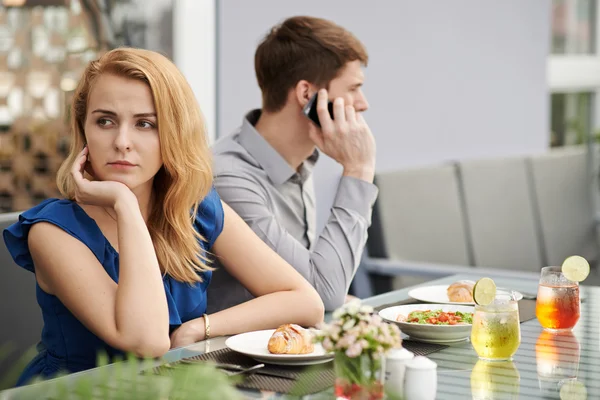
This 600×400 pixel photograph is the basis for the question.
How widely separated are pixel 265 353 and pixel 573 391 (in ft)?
1.57

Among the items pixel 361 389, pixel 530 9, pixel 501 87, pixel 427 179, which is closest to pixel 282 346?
pixel 361 389

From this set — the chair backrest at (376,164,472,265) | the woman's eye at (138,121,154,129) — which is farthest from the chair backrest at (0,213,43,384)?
the chair backrest at (376,164,472,265)

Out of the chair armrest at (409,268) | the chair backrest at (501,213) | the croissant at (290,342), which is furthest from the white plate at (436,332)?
the chair backrest at (501,213)

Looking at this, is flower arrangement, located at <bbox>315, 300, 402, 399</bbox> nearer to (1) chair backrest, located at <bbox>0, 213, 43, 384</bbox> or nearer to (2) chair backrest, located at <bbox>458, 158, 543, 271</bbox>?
(1) chair backrest, located at <bbox>0, 213, 43, 384</bbox>

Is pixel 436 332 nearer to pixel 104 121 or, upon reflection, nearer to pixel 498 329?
pixel 498 329

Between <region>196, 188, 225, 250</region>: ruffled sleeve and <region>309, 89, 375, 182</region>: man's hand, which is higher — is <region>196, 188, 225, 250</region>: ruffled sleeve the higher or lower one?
the lower one

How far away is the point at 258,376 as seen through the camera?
1.32 meters

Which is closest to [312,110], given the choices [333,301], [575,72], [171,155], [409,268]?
[333,301]

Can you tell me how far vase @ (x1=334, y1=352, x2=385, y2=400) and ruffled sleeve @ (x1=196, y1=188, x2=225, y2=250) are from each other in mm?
814

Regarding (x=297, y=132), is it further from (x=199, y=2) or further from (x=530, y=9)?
(x=530, y=9)

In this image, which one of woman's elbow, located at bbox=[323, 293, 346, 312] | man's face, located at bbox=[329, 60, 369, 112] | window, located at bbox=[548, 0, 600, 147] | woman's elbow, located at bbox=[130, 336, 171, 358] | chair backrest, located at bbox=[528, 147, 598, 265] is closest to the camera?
woman's elbow, located at bbox=[130, 336, 171, 358]

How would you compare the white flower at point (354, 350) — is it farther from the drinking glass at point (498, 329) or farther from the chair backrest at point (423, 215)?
the chair backrest at point (423, 215)

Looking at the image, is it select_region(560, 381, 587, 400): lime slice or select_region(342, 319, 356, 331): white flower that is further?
select_region(560, 381, 587, 400): lime slice

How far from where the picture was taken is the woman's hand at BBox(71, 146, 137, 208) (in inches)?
64.2
